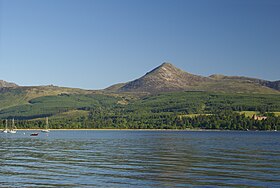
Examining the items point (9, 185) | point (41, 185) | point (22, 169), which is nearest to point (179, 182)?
point (41, 185)

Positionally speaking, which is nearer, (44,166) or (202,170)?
(202,170)

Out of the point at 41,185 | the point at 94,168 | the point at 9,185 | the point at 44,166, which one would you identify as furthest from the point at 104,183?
the point at 44,166

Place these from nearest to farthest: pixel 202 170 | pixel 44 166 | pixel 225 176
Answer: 1. pixel 225 176
2. pixel 202 170
3. pixel 44 166

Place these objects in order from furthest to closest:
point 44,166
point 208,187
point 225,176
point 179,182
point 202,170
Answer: point 44,166
point 202,170
point 225,176
point 179,182
point 208,187

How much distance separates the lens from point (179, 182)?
48969 mm

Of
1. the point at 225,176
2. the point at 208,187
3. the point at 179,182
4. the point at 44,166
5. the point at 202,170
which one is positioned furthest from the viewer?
the point at 44,166

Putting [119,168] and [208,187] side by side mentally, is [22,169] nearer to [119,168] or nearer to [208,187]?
[119,168]

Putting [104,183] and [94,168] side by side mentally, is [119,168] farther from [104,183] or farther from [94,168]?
[104,183]

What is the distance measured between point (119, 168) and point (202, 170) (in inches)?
423

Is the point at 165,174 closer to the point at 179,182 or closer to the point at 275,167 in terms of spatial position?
the point at 179,182

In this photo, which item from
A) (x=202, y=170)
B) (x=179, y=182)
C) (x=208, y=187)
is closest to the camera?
(x=208, y=187)

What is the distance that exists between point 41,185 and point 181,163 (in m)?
26.0

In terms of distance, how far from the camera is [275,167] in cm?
6200

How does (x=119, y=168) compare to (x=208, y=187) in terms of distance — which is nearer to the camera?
(x=208, y=187)
